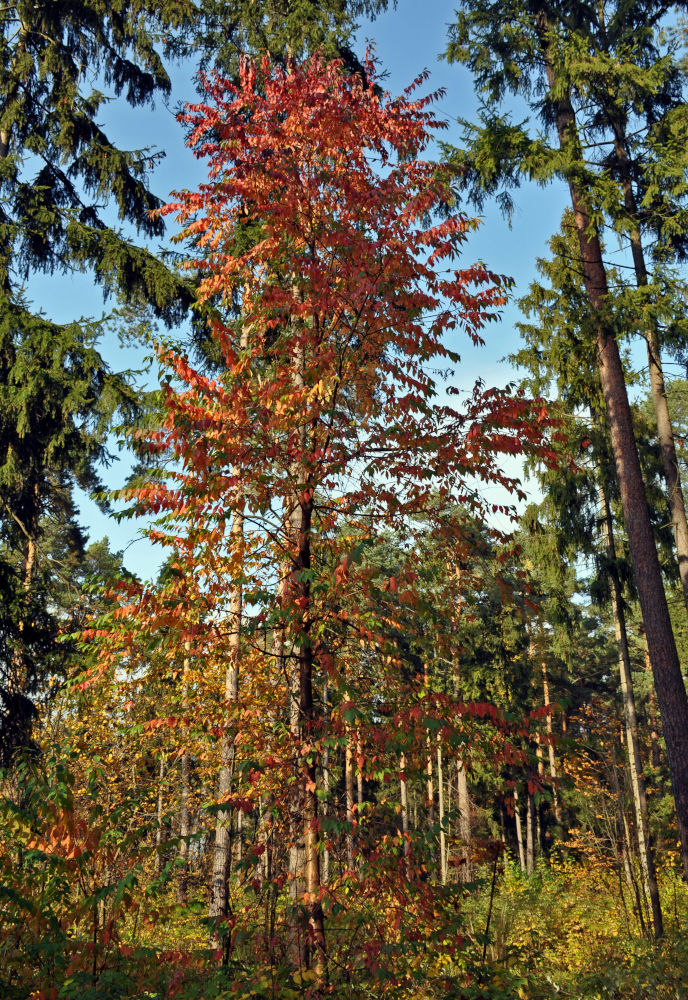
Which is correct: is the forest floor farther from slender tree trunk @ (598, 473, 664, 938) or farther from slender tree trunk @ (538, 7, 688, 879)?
slender tree trunk @ (538, 7, 688, 879)

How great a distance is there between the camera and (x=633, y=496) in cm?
1071

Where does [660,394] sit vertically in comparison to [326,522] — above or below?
above

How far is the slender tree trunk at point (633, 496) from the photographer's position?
9.60 metres

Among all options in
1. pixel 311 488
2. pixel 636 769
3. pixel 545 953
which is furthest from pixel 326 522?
pixel 636 769

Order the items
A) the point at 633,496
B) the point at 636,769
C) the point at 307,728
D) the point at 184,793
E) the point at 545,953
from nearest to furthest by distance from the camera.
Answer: the point at 307,728, the point at 633,496, the point at 545,953, the point at 636,769, the point at 184,793

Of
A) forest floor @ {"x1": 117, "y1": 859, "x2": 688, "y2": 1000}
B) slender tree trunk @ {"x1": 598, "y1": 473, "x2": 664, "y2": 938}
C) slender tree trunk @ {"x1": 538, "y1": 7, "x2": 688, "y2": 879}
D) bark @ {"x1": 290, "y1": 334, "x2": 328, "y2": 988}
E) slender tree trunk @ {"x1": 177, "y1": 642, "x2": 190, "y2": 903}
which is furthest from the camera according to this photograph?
slender tree trunk @ {"x1": 598, "y1": 473, "x2": 664, "y2": 938}

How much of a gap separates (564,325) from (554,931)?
1234 centimetres

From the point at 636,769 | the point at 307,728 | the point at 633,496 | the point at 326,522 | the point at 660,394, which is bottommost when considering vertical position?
the point at 307,728

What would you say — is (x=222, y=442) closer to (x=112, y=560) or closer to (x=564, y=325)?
(x=564, y=325)

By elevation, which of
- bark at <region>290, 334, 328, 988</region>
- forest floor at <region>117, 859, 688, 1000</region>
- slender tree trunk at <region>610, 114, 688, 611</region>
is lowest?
forest floor at <region>117, 859, 688, 1000</region>

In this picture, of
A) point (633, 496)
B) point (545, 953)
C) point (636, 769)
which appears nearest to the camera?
point (633, 496)

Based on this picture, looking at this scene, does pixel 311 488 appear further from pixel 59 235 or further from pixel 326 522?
pixel 59 235

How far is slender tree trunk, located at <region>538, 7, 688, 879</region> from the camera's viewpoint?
31.5 feet

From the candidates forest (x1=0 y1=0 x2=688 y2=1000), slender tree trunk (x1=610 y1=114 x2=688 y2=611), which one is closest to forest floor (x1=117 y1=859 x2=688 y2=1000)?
forest (x1=0 y1=0 x2=688 y2=1000)
